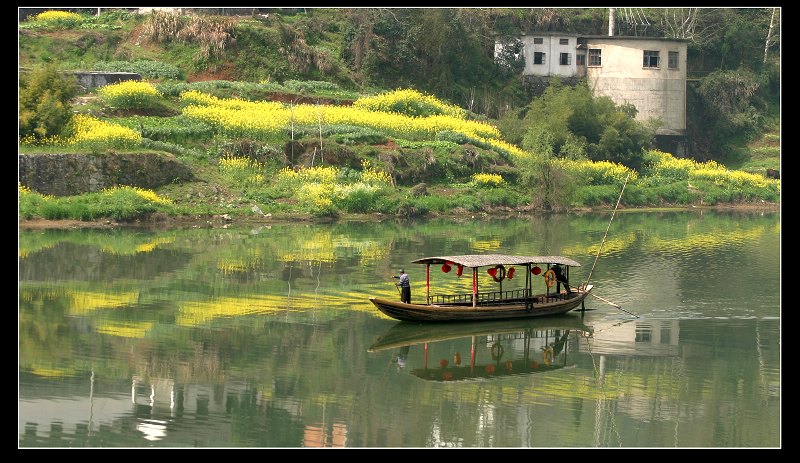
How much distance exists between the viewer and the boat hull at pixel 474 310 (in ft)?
91.5

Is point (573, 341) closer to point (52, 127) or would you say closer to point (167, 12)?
point (52, 127)

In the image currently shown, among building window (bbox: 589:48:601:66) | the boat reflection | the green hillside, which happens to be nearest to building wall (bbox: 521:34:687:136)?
building window (bbox: 589:48:601:66)

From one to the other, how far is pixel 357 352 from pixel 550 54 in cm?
5051

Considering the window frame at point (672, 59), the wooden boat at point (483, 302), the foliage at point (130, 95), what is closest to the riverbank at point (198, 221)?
the foliage at point (130, 95)

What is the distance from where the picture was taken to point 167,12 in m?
67.0

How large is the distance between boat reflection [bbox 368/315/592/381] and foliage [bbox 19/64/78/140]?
76.6ft

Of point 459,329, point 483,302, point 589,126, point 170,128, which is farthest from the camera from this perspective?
point 589,126

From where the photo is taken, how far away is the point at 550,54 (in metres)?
73.6

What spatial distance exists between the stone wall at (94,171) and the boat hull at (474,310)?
66.2ft

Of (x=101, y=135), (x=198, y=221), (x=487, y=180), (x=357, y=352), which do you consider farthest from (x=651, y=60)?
(x=357, y=352)

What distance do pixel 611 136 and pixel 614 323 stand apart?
33365mm

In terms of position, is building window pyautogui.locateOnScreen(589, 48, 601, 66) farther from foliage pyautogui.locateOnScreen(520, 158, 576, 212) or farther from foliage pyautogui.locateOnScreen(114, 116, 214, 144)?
foliage pyautogui.locateOnScreen(114, 116, 214, 144)

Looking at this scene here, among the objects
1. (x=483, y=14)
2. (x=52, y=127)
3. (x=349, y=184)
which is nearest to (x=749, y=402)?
(x=349, y=184)

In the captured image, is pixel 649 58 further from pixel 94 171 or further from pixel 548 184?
pixel 94 171
